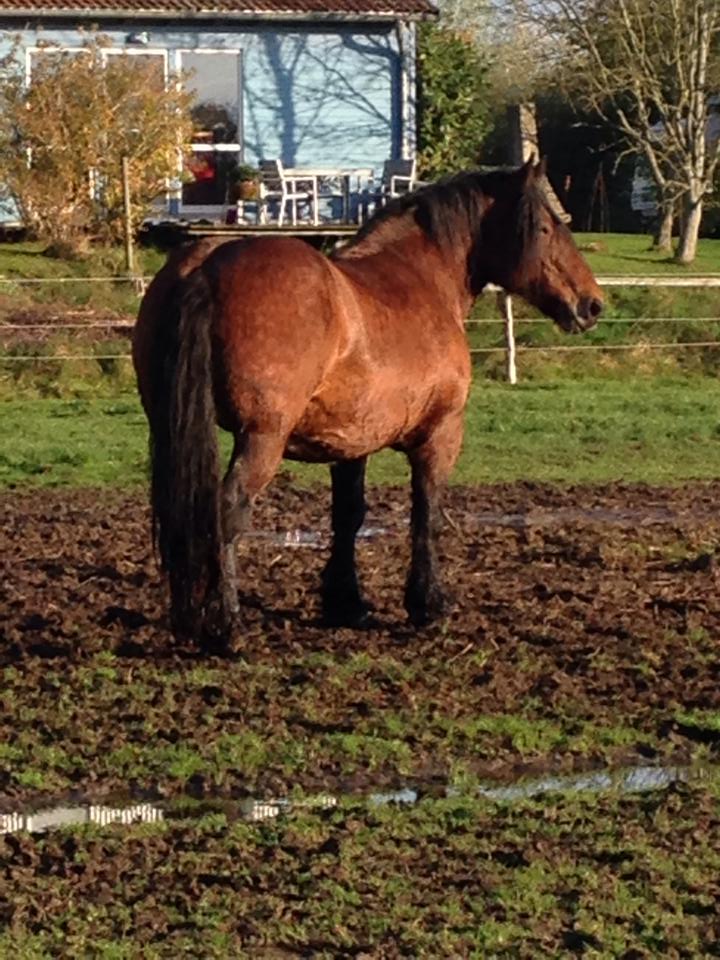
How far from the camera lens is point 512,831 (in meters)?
5.94

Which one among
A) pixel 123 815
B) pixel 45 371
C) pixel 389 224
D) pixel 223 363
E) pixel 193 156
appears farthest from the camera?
pixel 193 156

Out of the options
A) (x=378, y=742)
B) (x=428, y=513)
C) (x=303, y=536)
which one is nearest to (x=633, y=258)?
(x=303, y=536)

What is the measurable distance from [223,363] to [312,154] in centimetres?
2173

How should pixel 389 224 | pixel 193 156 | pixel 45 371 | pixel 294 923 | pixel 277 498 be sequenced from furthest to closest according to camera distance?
1. pixel 193 156
2. pixel 45 371
3. pixel 277 498
4. pixel 389 224
5. pixel 294 923

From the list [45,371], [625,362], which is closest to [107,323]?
[45,371]

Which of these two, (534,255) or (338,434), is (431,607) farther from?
(534,255)

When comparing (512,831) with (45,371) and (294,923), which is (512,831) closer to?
(294,923)

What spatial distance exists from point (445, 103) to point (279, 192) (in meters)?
5.05

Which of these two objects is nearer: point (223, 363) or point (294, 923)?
point (294, 923)

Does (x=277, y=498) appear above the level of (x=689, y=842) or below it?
below

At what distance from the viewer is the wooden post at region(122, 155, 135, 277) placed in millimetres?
24000

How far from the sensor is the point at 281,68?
2880 centimetres

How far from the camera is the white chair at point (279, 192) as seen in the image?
26656 mm

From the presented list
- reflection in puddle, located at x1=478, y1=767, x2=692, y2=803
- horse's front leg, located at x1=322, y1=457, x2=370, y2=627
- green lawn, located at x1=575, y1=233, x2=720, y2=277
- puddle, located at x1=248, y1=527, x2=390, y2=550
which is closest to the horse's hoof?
horse's front leg, located at x1=322, y1=457, x2=370, y2=627
